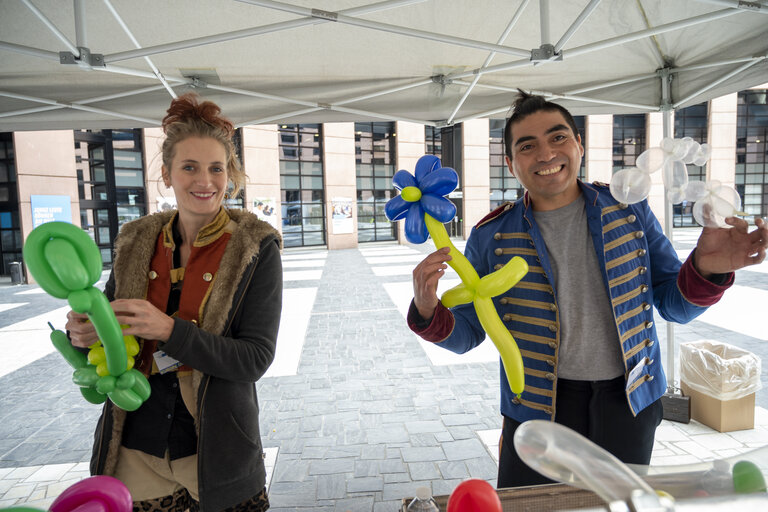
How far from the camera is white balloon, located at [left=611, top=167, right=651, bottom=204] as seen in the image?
1.19 metres

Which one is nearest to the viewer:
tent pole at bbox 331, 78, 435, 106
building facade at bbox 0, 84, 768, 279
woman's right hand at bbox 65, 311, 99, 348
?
woman's right hand at bbox 65, 311, 99, 348

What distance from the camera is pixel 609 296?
1.45 metres

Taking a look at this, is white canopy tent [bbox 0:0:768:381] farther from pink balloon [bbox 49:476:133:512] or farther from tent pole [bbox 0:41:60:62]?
pink balloon [bbox 49:476:133:512]

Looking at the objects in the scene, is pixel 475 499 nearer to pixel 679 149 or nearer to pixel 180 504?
pixel 679 149

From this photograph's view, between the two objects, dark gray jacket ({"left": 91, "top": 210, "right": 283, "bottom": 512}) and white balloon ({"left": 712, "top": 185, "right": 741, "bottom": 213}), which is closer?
white balloon ({"left": 712, "top": 185, "right": 741, "bottom": 213})

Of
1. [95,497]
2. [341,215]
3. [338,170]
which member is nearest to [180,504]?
[95,497]

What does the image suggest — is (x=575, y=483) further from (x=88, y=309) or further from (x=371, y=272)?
(x=371, y=272)

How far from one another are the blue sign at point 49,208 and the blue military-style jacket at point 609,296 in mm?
13618

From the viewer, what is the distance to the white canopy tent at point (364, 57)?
8.23ft

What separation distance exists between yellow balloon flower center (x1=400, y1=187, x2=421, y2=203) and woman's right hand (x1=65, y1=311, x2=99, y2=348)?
3.46 ft

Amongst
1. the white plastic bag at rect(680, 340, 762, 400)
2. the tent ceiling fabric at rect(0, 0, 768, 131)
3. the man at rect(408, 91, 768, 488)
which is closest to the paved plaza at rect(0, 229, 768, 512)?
the white plastic bag at rect(680, 340, 762, 400)

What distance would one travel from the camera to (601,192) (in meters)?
1.59

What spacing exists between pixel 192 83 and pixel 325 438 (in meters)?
3.06

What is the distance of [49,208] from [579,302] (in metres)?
14.7
